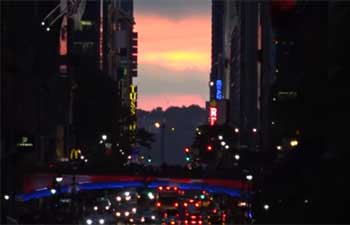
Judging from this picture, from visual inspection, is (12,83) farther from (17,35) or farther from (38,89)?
(38,89)

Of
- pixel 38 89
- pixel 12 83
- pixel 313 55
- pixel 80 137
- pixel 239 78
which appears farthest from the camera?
pixel 239 78

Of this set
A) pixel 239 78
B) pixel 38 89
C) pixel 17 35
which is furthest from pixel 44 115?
pixel 239 78

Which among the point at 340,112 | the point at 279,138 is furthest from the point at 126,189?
the point at 340,112

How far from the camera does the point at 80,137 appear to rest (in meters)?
124

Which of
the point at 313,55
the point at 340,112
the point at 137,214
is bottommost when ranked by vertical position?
the point at 137,214

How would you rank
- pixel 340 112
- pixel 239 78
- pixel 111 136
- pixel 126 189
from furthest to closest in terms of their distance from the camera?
pixel 239 78 → pixel 111 136 → pixel 126 189 → pixel 340 112

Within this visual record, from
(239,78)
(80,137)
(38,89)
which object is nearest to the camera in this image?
(38,89)

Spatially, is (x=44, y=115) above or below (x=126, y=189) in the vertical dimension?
above

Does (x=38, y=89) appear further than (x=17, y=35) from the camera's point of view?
Yes

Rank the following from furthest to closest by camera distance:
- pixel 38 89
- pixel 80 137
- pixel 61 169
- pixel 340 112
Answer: pixel 80 137 → pixel 38 89 → pixel 61 169 → pixel 340 112

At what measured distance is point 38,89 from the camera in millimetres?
95312

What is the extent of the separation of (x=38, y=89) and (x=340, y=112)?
6420 cm

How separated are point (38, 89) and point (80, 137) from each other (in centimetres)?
2908

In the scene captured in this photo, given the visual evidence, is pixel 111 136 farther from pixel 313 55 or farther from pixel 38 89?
pixel 313 55
